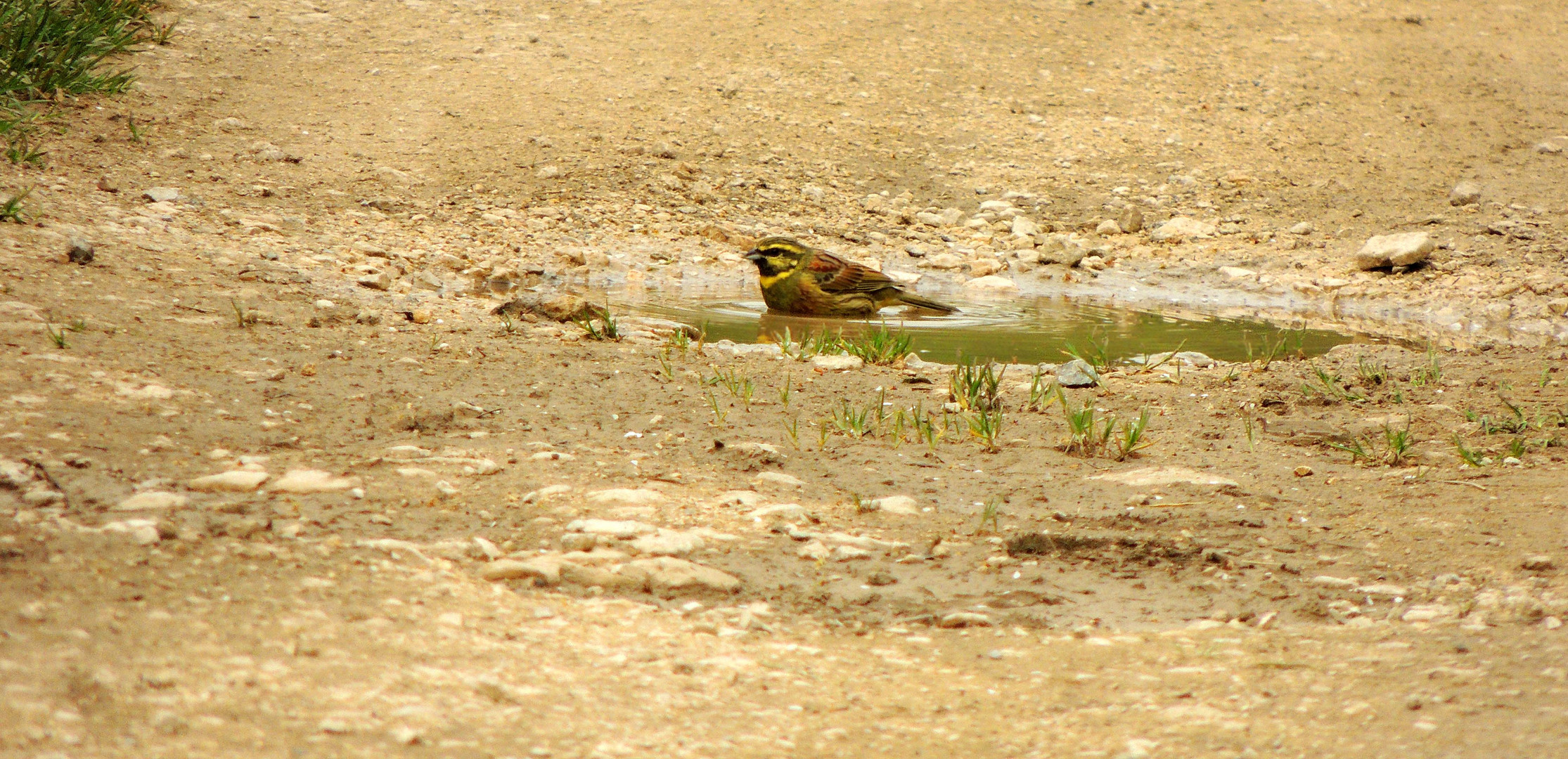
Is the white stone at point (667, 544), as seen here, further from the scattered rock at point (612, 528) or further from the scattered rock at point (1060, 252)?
the scattered rock at point (1060, 252)

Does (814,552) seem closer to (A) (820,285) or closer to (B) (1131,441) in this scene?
(B) (1131,441)

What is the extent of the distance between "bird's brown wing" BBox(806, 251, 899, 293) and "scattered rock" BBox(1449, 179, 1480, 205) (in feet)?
15.6

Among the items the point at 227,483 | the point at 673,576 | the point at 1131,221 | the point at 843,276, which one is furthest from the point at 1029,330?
the point at 227,483

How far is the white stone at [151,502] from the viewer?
2.88 metres

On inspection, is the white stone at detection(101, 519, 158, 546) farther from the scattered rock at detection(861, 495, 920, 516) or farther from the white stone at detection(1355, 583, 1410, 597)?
the white stone at detection(1355, 583, 1410, 597)

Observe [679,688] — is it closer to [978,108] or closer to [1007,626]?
[1007,626]

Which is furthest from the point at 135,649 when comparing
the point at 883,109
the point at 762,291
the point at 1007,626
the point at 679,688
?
the point at 883,109

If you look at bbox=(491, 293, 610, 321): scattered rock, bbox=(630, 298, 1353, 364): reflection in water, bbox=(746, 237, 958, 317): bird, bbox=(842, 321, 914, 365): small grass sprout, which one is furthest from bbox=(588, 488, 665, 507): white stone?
bbox=(746, 237, 958, 317): bird

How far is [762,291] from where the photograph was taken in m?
7.44

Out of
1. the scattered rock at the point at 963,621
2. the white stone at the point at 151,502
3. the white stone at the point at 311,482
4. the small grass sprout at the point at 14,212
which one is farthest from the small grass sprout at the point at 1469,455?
the small grass sprout at the point at 14,212

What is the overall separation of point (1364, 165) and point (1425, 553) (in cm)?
754

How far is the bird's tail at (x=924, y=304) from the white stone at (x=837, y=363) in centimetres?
190

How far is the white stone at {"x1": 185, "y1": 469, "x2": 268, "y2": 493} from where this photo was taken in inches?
125

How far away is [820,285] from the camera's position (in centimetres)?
736
